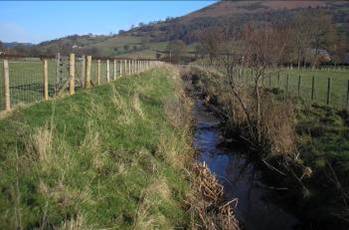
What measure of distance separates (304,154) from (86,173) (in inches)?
263

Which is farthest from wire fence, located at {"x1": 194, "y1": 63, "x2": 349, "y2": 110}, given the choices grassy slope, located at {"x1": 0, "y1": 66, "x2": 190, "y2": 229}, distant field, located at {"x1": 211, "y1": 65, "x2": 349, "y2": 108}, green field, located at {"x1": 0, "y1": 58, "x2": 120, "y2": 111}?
grassy slope, located at {"x1": 0, "y1": 66, "x2": 190, "y2": 229}

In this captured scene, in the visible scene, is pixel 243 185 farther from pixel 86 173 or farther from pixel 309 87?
pixel 309 87

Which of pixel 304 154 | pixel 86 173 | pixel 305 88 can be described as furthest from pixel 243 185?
pixel 305 88

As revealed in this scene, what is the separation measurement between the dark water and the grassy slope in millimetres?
1511

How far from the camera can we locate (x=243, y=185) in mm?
13086

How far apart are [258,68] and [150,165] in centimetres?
863

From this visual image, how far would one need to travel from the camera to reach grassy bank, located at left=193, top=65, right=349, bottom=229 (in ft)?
34.0

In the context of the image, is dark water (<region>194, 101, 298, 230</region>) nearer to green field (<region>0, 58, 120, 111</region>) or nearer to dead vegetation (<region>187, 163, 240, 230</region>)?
dead vegetation (<region>187, 163, 240, 230</region>)

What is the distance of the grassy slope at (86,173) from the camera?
268 inches

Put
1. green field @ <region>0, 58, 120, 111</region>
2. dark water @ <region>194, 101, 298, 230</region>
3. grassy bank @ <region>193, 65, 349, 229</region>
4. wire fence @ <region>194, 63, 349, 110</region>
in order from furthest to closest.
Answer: wire fence @ <region>194, 63, 349, 110</region>, green field @ <region>0, 58, 120, 111</region>, dark water @ <region>194, 101, 298, 230</region>, grassy bank @ <region>193, 65, 349, 229</region>

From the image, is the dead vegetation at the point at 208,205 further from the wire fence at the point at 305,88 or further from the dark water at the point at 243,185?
the wire fence at the point at 305,88

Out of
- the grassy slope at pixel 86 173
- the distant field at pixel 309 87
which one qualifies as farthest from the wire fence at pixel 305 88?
the grassy slope at pixel 86 173

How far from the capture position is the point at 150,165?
33.5 ft

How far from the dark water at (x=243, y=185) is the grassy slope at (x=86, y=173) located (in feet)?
4.96
